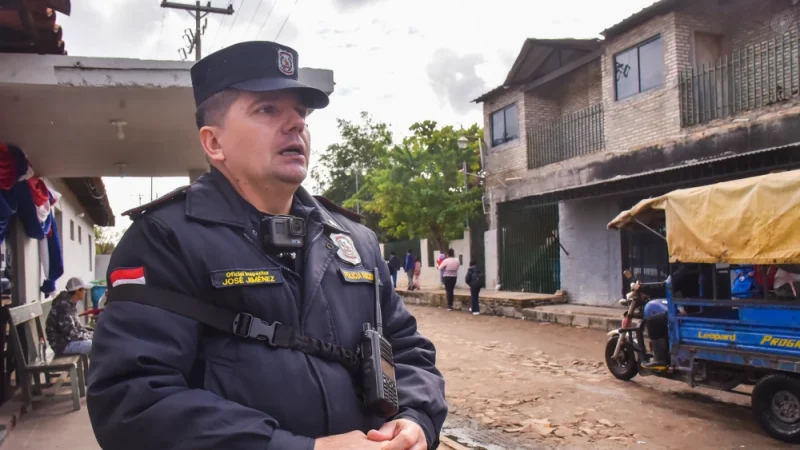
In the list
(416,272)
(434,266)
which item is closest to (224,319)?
(416,272)

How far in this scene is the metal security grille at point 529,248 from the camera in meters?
17.0

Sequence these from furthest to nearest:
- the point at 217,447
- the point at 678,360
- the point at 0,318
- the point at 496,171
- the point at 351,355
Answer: the point at 496,171, the point at 678,360, the point at 0,318, the point at 351,355, the point at 217,447

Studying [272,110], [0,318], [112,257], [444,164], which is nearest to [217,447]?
[112,257]

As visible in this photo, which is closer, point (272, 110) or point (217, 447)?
point (217, 447)

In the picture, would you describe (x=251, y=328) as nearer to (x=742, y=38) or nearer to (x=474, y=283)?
(x=742, y=38)

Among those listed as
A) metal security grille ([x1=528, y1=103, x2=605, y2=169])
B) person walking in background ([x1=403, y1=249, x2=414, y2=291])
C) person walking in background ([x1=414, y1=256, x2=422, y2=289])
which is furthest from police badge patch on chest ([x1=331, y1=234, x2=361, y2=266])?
person walking in background ([x1=414, y1=256, x2=422, y2=289])

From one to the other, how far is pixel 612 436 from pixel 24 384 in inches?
217

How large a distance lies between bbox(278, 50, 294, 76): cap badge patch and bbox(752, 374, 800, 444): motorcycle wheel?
5735 millimetres

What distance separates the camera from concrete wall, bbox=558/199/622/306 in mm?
14578

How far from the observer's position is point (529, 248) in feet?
59.0

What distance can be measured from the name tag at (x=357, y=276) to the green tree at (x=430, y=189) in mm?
19750

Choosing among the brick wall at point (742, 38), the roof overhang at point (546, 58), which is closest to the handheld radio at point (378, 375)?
the brick wall at point (742, 38)

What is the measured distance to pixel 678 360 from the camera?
6801mm

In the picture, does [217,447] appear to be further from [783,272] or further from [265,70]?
[783,272]
